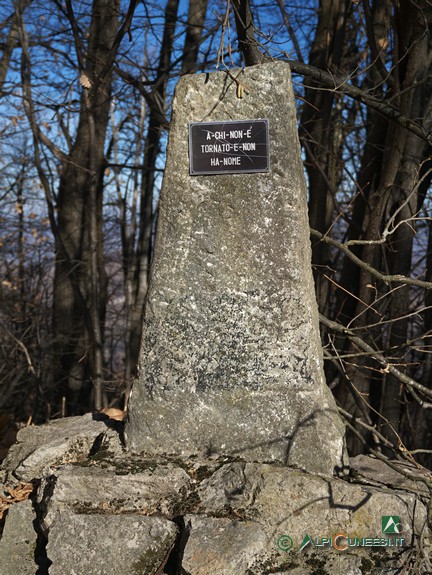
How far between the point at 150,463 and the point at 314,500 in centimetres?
79

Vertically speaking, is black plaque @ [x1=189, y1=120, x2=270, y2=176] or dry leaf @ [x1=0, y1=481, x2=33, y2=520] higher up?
black plaque @ [x1=189, y1=120, x2=270, y2=176]

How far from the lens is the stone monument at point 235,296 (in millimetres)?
3336

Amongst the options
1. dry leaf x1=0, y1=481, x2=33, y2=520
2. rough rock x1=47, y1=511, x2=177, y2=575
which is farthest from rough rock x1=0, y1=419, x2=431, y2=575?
dry leaf x1=0, y1=481, x2=33, y2=520

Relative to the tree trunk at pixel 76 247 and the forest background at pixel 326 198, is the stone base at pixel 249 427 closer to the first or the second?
the forest background at pixel 326 198

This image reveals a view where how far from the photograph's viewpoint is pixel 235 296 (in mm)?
3373

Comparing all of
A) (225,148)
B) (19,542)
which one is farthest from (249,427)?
(225,148)

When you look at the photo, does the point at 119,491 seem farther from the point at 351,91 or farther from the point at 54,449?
the point at 351,91

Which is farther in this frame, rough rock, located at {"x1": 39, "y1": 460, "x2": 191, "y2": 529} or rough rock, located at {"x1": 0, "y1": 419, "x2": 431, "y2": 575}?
rough rock, located at {"x1": 39, "y1": 460, "x2": 191, "y2": 529}

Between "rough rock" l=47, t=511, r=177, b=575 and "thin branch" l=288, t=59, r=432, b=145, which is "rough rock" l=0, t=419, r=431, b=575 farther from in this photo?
"thin branch" l=288, t=59, r=432, b=145

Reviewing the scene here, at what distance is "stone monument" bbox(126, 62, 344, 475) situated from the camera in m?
3.34

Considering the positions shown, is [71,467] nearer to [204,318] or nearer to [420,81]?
[204,318]

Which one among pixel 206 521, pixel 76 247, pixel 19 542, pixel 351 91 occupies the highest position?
pixel 351 91

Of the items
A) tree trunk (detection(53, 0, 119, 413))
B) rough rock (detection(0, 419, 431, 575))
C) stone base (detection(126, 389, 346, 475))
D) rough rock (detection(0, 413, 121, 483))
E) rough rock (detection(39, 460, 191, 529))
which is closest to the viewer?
rough rock (detection(0, 419, 431, 575))

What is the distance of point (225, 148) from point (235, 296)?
2.42 ft
